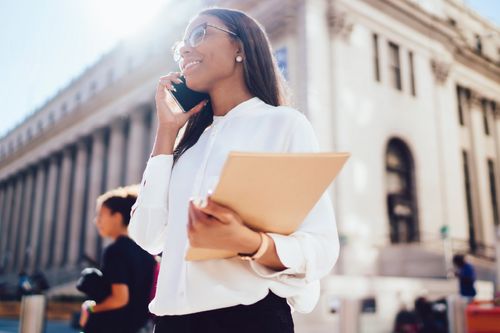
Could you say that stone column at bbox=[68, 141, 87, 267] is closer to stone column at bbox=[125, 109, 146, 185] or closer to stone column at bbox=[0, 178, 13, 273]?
stone column at bbox=[125, 109, 146, 185]

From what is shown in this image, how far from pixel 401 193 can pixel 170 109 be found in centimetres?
2126

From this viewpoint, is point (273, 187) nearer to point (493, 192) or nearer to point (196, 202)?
point (196, 202)

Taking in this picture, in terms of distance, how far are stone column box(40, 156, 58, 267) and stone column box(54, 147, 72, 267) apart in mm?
2192

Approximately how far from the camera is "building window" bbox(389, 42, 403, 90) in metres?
23.1

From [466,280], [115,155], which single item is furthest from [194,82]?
[115,155]

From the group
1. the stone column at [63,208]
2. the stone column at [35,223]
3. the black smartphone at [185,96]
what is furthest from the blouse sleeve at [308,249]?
the stone column at [35,223]

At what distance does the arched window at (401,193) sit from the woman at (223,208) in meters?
20.3

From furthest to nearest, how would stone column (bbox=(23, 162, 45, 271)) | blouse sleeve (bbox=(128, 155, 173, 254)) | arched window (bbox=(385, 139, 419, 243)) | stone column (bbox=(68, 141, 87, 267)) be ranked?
1. stone column (bbox=(23, 162, 45, 271))
2. stone column (bbox=(68, 141, 87, 267))
3. arched window (bbox=(385, 139, 419, 243))
4. blouse sleeve (bbox=(128, 155, 173, 254))

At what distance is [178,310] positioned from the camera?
1621 mm

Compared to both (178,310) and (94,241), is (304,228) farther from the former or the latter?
(94,241)

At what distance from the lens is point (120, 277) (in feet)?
12.1

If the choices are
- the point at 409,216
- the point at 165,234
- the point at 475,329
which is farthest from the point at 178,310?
the point at 409,216

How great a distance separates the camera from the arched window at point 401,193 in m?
21.4

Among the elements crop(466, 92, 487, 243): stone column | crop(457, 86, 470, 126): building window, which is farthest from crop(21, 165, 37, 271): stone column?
crop(466, 92, 487, 243): stone column
